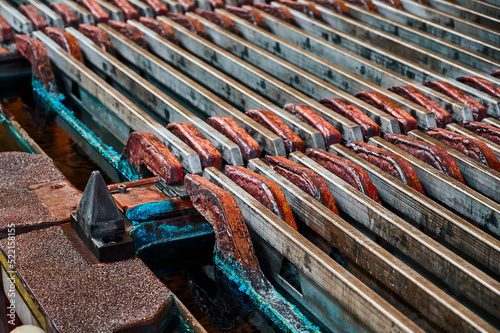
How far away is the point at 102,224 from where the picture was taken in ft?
11.2

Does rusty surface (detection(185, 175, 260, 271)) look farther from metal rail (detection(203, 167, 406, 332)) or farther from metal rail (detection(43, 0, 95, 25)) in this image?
metal rail (detection(43, 0, 95, 25))

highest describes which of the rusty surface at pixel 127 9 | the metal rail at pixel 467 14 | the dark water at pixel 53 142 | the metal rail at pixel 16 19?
the metal rail at pixel 467 14

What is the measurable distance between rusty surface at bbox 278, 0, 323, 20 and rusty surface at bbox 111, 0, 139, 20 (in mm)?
1392

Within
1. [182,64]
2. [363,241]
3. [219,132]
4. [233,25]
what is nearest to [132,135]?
[219,132]

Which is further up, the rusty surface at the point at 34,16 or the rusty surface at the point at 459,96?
the rusty surface at the point at 459,96

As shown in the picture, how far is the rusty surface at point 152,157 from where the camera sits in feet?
13.5

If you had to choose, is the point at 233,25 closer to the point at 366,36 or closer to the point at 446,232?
the point at 366,36

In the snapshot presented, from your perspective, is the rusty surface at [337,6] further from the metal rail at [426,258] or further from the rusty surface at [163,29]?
the metal rail at [426,258]

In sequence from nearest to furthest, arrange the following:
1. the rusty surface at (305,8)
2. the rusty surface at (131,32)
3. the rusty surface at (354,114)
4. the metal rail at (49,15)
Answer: the rusty surface at (354,114) → the rusty surface at (131,32) → the metal rail at (49,15) → the rusty surface at (305,8)

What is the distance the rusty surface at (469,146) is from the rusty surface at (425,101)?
0.26m

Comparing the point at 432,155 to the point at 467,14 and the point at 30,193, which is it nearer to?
the point at 30,193

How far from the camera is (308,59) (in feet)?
18.8

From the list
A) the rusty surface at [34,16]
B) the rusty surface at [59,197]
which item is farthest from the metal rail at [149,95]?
the rusty surface at [59,197]

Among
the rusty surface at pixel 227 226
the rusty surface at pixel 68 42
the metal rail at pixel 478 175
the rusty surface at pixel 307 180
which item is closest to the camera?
the rusty surface at pixel 227 226
